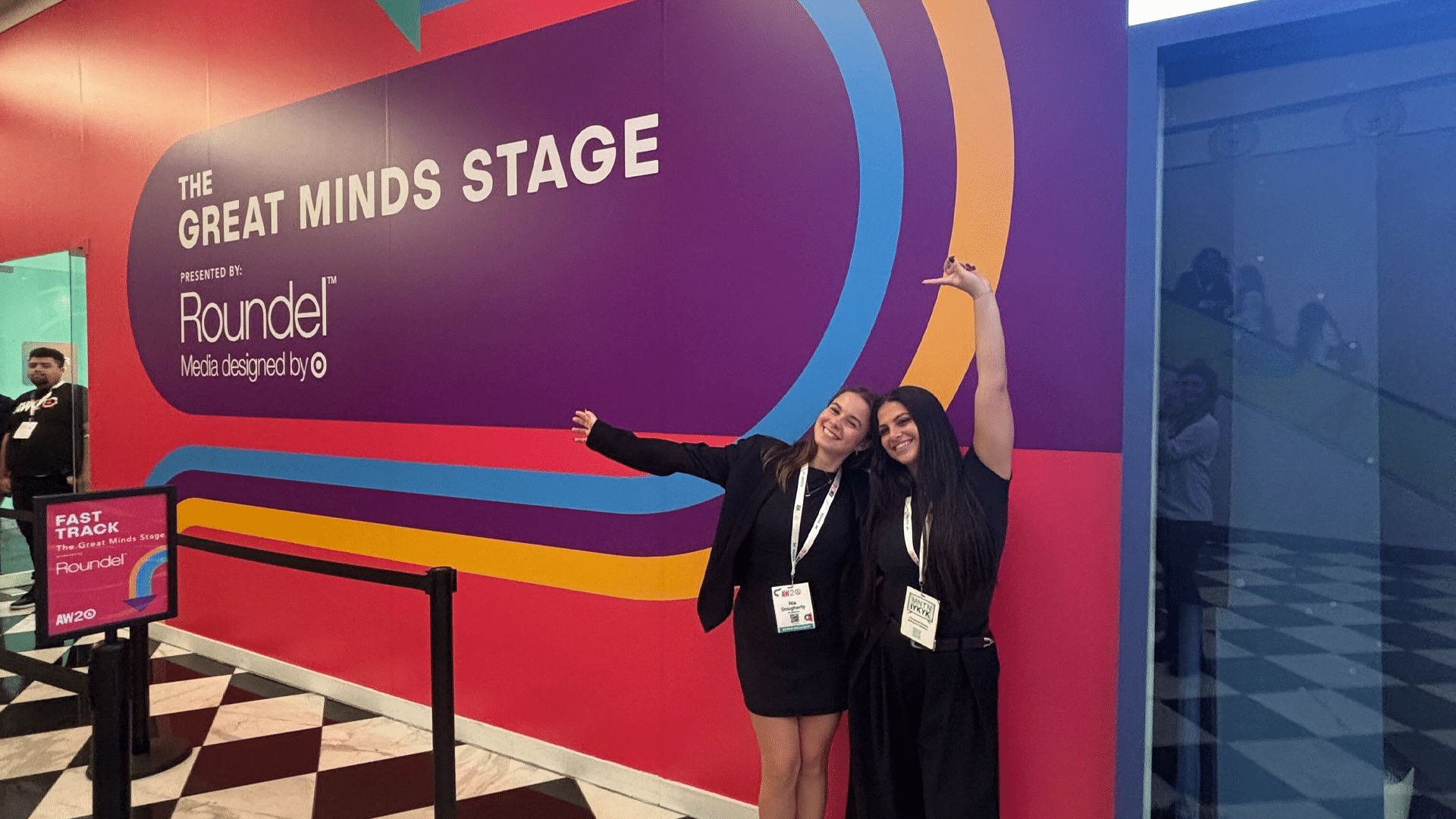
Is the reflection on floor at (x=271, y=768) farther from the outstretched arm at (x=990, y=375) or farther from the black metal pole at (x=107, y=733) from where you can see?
the outstretched arm at (x=990, y=375)

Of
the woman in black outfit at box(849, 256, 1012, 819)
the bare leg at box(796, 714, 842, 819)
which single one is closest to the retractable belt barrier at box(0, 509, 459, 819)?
the bare leg at box(796, 714, 842, 819)

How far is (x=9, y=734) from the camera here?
11.3 feet

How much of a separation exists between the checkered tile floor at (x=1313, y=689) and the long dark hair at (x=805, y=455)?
2.85 feet

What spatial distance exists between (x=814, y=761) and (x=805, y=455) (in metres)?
0.78

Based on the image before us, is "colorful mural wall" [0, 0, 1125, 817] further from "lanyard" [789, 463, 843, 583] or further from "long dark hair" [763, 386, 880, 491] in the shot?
"lanyard" [789, 463, 843, 583]

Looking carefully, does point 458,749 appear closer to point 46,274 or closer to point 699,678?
point 699,678

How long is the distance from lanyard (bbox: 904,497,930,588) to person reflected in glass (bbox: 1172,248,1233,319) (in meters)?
0.86

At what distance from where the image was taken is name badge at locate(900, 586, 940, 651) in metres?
1.94

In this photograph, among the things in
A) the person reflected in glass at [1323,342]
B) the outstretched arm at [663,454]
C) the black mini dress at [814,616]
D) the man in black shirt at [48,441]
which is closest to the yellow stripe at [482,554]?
the outstretched arm at [663,454]

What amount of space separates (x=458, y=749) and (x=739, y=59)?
8.78 ft

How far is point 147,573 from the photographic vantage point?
8.68 feet

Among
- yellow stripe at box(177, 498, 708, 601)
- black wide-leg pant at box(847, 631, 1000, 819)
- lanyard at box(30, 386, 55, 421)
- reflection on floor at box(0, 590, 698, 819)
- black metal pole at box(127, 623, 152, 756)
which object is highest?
lanyard at box(30, 386, 55, 421)

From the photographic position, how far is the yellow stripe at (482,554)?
113 inches

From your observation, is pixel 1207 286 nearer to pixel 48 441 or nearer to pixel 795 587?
pixel 795 587
